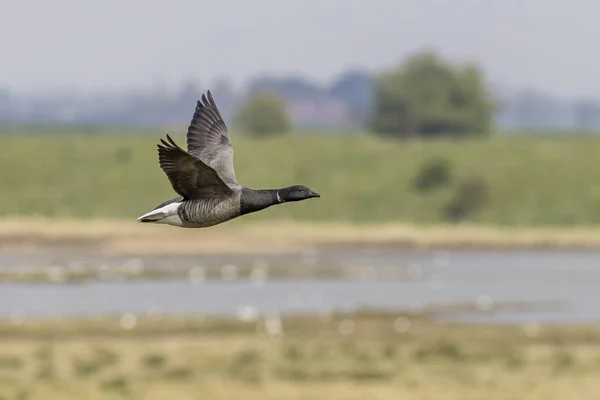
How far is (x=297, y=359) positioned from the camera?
128 ft

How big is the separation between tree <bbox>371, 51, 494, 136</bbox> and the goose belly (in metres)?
115

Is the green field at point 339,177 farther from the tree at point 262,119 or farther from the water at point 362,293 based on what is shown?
the tree at point 262,119

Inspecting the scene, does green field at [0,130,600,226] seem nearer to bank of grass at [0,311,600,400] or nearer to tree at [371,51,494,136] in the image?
tree at [371,51,494,136]

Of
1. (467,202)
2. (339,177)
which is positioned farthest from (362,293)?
(339,177)

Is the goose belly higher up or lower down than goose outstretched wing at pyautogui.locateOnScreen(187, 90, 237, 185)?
lower down

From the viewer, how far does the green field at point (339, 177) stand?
88.6m

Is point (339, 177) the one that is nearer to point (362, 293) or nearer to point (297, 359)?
point (362, 293)

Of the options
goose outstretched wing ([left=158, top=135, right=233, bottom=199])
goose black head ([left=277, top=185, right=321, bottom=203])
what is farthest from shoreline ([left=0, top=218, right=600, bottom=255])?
goose outstretched wing ([left=158, top=135, right=233, bottom=199])

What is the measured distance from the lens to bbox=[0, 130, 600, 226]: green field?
8856 centimetres

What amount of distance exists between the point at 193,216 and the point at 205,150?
2619 millimetres

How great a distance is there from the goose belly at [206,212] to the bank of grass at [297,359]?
20783 millimetres

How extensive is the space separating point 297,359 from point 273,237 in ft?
134

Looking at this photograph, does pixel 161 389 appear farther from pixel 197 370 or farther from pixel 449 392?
pixel 449 392

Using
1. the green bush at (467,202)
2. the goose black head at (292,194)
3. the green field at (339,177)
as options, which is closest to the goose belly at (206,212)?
A: the goose black head at (292,194)
